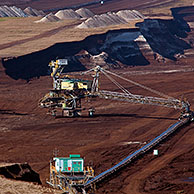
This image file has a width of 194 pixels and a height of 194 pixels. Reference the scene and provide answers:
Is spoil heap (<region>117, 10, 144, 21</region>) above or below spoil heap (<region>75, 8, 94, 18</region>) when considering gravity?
below

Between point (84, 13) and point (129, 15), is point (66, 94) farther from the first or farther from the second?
point (84, 13)

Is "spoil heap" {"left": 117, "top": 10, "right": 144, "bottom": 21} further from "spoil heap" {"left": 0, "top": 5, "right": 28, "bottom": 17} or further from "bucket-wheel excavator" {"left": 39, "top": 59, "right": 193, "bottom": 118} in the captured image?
"bucket-wheel excavator" {"left": 39, "top": 59, "right": 193, "bottom": 118}

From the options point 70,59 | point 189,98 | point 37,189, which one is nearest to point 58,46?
point 70,59

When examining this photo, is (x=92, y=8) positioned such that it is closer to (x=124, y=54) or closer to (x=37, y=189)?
(x=124, y=54)

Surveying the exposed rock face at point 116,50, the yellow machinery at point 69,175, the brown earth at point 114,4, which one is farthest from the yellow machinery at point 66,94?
the brown earth at point 114,4

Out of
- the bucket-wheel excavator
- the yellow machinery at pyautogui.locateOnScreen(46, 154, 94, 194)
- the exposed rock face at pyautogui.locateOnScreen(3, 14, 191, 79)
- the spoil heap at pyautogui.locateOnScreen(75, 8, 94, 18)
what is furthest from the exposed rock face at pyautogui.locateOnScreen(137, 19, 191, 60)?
the yellow machinery at pyautogui.locateOnScreen(46, 154, 94, 194)

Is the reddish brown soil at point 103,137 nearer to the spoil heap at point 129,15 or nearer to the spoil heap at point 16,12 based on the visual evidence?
the spoil heap at point 129,15
